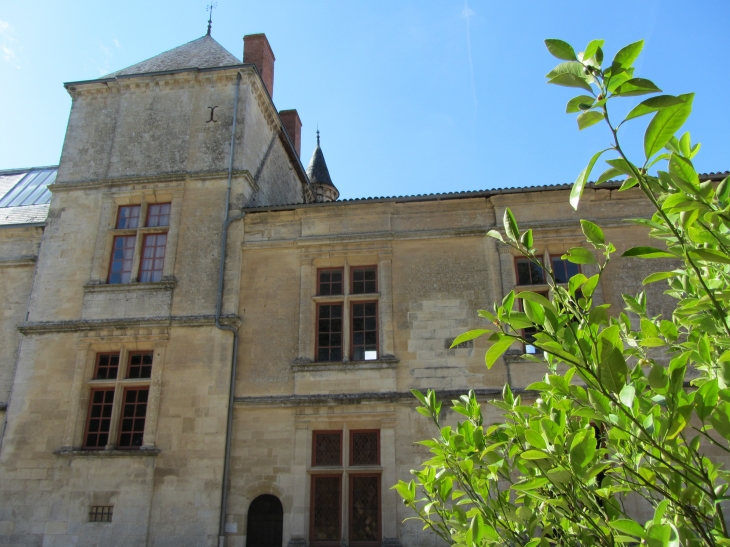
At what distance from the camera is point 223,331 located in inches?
392

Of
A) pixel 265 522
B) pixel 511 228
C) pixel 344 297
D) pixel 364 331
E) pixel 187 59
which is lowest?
pixel 265 522

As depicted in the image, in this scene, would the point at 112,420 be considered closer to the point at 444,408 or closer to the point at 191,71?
the point at 444,408

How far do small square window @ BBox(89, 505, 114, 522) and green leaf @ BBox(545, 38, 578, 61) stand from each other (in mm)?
9681

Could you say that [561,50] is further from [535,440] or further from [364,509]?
[364,509]

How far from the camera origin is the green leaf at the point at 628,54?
153cm

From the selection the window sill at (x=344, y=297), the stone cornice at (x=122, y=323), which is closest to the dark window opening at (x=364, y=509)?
the window sill at (x=344, y=297)

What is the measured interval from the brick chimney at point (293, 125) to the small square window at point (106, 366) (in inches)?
304

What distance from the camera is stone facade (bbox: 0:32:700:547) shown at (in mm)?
9078

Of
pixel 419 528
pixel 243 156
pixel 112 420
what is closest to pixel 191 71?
pixel 243 156

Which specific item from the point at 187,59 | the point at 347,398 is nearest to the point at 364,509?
the point at 347,398

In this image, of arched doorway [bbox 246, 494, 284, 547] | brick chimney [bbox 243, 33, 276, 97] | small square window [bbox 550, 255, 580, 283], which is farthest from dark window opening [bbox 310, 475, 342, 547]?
brick chimney [bbox 243, 33, 276, 97]

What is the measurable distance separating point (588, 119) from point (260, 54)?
13519 millimetres

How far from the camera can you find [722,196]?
1.82 m

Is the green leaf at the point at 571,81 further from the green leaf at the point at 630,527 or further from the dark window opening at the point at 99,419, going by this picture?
the dark window opening at the point at 99,419
